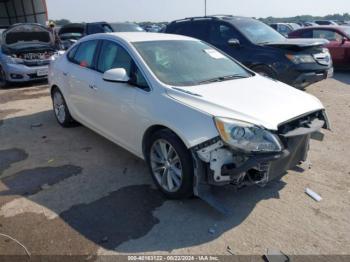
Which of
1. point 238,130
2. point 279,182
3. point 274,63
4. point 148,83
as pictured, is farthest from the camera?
point 274,63

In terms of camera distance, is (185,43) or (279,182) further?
(185,43)

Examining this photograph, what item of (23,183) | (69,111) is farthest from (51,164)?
(69,111)

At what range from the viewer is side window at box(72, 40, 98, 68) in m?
5.03

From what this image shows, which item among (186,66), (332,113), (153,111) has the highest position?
(186,66)

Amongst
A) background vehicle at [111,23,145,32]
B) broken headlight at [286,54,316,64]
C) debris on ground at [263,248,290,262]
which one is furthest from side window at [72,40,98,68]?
background vehicle at [111,23,145,32]

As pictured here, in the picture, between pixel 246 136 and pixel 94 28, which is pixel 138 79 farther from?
pixel 94 28

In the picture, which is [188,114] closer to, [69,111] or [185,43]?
[185,43]

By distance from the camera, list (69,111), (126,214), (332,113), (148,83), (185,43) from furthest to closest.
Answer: (332,113), (69,111), (185,43), (148,83), (126,214)

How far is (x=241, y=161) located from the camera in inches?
124

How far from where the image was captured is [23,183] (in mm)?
4184

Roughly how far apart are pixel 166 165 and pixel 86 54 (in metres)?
2.51

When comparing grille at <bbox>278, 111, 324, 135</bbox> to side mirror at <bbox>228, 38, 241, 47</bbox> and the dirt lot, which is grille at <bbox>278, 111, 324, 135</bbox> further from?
side mirror at <bbox>228, 38, 241, 47</bbox>

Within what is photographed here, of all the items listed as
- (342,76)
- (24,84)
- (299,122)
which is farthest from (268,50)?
(24,84)

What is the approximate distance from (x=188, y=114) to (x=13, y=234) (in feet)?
6.47
